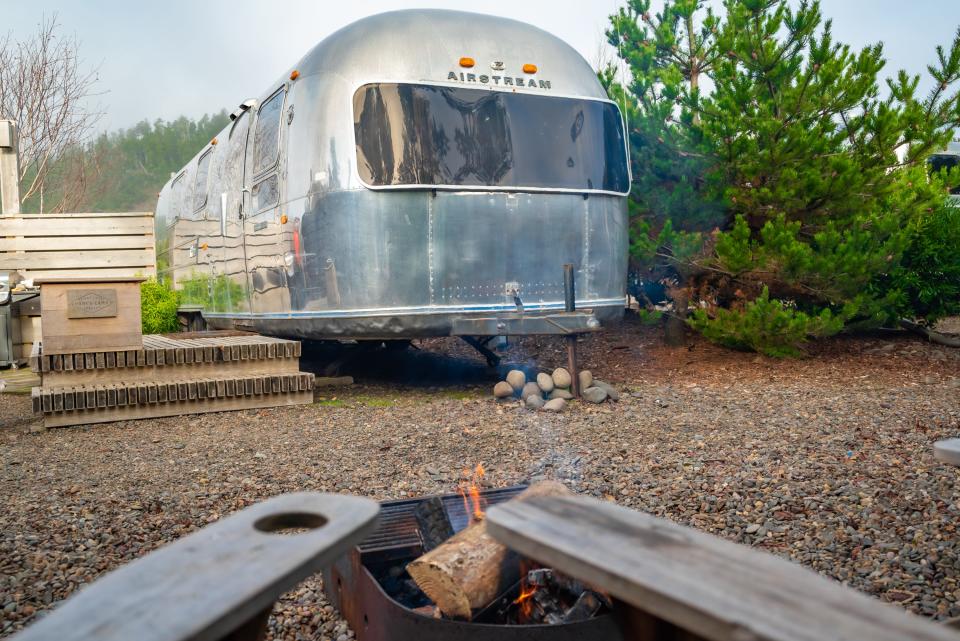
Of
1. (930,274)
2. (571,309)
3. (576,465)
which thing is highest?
(930,274)

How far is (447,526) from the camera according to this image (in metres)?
2.34

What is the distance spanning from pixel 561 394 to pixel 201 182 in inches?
212

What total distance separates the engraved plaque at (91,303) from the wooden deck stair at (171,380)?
318 millimetres

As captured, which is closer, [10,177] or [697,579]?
[697,579]

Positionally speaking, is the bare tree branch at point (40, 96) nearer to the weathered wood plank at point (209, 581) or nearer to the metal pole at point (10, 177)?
the metal pole at point (10, 177)

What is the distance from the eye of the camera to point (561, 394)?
6168 mm

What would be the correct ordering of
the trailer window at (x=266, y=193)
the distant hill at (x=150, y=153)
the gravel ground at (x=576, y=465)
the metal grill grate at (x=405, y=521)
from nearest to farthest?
1. the metal grill grate at (x=405, y=521)
2. the gravel ground at (x=576, y=465)
3. the trailer window at (x=266, y=193)
4. the distant hill at (x=150, y=153)

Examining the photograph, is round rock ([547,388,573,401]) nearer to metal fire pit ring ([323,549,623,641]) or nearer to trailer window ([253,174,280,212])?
trailer window ([253,174,280,212])

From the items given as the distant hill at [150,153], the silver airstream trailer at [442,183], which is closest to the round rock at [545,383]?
the silver airstream trailer at [442,183]

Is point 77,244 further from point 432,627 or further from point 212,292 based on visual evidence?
point 432,627

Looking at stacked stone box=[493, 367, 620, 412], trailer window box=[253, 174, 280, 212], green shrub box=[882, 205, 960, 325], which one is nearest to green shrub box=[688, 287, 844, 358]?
green shrub box=[882, 205, 960, 325]

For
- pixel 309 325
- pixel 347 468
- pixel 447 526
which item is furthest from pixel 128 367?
pixel 447 526

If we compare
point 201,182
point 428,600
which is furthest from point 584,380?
point 201,182

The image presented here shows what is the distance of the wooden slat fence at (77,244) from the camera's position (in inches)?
444
